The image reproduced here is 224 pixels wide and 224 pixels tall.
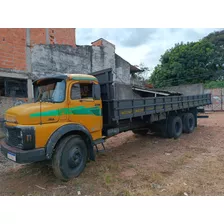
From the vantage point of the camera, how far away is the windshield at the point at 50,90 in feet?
12.2

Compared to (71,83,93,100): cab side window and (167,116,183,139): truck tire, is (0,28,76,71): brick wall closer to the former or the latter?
(71,83,93,100): cab side window

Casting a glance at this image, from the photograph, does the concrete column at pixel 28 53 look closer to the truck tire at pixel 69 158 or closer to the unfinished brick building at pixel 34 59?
the unfinished brick building at pixel 34 59

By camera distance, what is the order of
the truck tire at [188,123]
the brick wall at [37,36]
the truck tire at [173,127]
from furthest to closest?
the brick wall at [37,36] < the truck tire at [188,123] < the truck tire at [173,127]

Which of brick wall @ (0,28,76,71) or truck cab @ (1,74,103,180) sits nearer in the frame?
truck cab @ (1,74,103,180)

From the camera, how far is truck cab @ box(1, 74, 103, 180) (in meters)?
3.20

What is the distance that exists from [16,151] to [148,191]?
2.59 meters

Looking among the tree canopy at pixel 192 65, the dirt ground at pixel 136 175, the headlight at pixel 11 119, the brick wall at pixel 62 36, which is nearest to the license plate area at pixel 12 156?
the headlight at pixel 11 119

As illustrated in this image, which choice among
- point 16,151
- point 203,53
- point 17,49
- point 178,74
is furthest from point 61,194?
point 203,53

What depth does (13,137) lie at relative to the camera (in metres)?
3.41

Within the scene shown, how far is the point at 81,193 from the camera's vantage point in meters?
3.29

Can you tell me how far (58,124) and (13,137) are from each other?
910mm

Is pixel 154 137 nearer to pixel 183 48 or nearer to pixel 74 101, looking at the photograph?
pixel 74 101

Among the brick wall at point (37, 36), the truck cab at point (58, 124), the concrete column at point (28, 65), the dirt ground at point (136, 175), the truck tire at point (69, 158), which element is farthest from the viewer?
the brick wall at point (37, 36)

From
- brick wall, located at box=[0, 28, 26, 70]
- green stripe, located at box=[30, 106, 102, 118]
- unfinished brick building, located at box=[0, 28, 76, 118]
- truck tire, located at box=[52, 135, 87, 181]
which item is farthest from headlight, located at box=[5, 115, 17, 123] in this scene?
brick wall, located at box=[0, 28, 26, 70]
